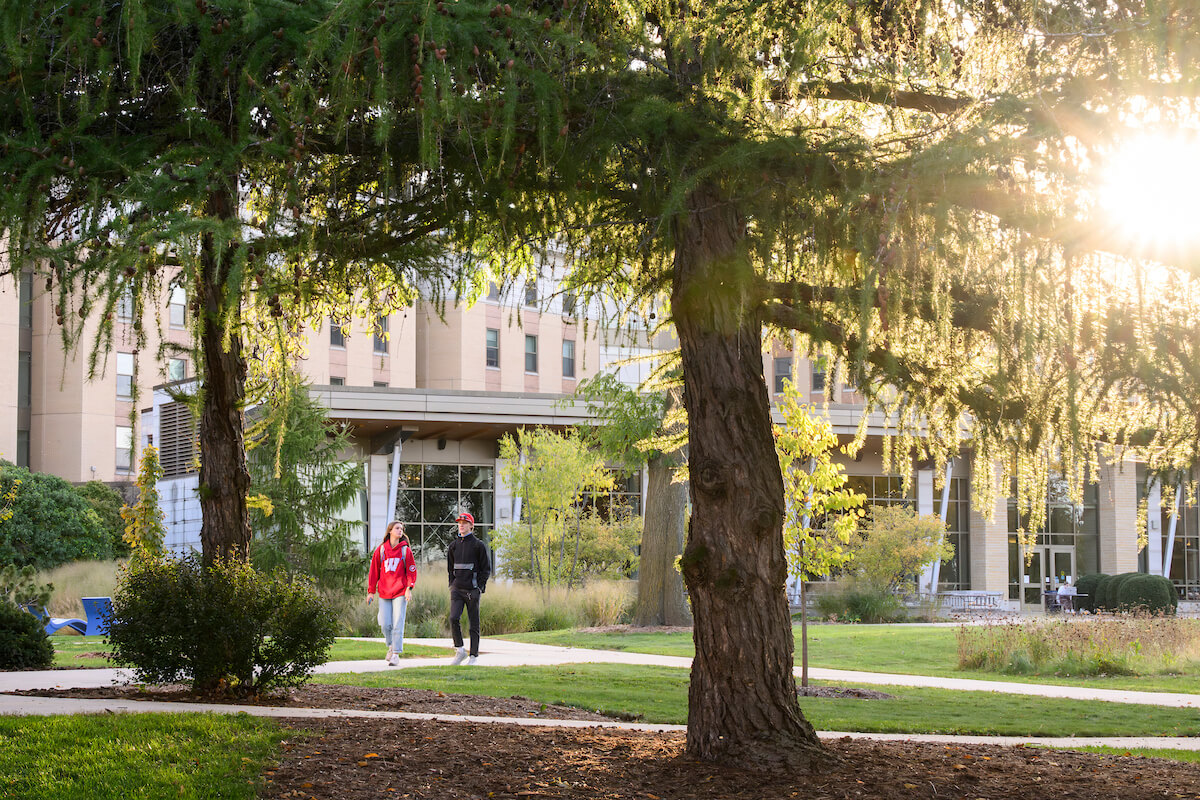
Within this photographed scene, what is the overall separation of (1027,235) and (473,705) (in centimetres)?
679


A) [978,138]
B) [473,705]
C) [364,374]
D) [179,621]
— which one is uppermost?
[364,374]

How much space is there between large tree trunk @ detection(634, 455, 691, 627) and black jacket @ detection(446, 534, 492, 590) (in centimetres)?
1132

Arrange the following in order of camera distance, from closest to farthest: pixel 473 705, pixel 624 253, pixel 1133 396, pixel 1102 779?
pixel 1133 396
pixel 1102 779
pixel 624 253
pixel 473 705

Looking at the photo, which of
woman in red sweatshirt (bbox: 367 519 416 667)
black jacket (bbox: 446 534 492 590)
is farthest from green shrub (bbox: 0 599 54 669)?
black jacket (bbox: 446 534 492 590)

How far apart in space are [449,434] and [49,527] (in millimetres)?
13224

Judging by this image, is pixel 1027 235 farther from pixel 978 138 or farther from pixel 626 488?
pixel 626 488

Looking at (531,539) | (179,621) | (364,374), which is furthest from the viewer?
(364,374)

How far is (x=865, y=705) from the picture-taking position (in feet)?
42.0

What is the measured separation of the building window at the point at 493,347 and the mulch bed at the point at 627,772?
48.5 metres

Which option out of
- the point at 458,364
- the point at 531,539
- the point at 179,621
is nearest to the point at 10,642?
the point at 179,621

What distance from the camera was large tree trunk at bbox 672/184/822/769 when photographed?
24.1 ft

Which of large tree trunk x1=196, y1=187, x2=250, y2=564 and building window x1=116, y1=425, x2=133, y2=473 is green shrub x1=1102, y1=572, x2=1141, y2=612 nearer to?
large tree trunk x1=196, y1=187, x2=250, y2=564

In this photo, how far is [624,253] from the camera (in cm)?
863

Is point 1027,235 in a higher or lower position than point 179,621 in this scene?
higher
